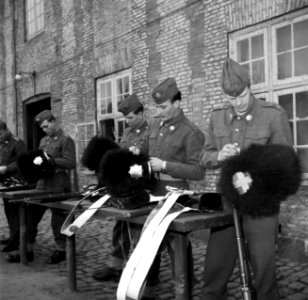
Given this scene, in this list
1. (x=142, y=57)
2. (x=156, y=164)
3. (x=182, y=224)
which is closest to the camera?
(x=182, y=224)

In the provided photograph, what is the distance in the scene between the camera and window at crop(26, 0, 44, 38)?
11805 mm

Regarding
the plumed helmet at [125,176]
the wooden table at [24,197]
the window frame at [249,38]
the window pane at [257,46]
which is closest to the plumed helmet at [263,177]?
the plumed helmet at [125,176]

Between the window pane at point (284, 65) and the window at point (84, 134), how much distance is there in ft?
15.8

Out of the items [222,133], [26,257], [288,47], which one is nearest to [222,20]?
[288,47]

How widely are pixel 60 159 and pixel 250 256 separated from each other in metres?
3.09

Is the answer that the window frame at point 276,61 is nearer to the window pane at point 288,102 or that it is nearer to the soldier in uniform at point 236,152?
the window pane at point 288,102

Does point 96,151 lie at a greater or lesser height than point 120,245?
greater

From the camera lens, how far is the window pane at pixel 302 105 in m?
5.49

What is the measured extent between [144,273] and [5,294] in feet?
6.82

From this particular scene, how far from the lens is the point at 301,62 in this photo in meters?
5.47

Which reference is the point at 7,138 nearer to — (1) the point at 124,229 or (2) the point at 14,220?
(2) the point at 14,220

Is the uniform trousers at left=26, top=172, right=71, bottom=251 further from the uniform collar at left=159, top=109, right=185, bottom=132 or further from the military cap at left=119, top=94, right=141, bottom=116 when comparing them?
the uniform collar at left=159, top=109, right=185, bottom=132

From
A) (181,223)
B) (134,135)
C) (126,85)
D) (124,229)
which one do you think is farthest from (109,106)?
(181,223)

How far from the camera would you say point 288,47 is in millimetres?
5598
